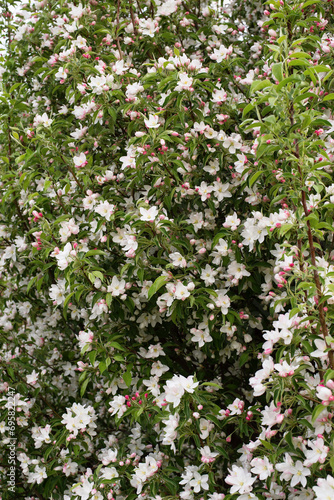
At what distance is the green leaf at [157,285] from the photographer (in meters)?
2.59

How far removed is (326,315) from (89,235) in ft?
6.03

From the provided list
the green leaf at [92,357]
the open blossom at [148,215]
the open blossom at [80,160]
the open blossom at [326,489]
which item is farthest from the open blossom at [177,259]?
the open blossom at [326,489]

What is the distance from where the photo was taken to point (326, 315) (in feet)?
6.57

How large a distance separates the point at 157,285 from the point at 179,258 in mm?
306

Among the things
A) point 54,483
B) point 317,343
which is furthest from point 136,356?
point 317,343

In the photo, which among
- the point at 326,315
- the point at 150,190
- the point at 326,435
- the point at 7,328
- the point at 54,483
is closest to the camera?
the point at 326,315

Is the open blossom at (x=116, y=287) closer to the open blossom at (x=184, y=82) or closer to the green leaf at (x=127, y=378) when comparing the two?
the green leaf at (x=127, y=378)

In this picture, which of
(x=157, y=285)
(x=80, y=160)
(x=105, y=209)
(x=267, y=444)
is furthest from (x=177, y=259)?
(x=267, y=444)

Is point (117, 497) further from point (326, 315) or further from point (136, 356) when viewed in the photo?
point (326, 315)

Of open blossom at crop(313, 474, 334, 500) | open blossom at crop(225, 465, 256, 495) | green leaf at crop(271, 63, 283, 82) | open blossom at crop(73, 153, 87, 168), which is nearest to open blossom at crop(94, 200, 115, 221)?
open blossom at crop(73, 153, 87, 168)

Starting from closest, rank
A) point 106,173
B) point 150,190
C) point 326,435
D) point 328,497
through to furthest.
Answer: point 328,497
point 326,435
point 150,190
point 106,173

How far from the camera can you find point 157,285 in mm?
2613

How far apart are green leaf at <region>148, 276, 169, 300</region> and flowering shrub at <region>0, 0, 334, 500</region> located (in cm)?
1

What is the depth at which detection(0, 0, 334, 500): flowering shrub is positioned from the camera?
7.21 ft
